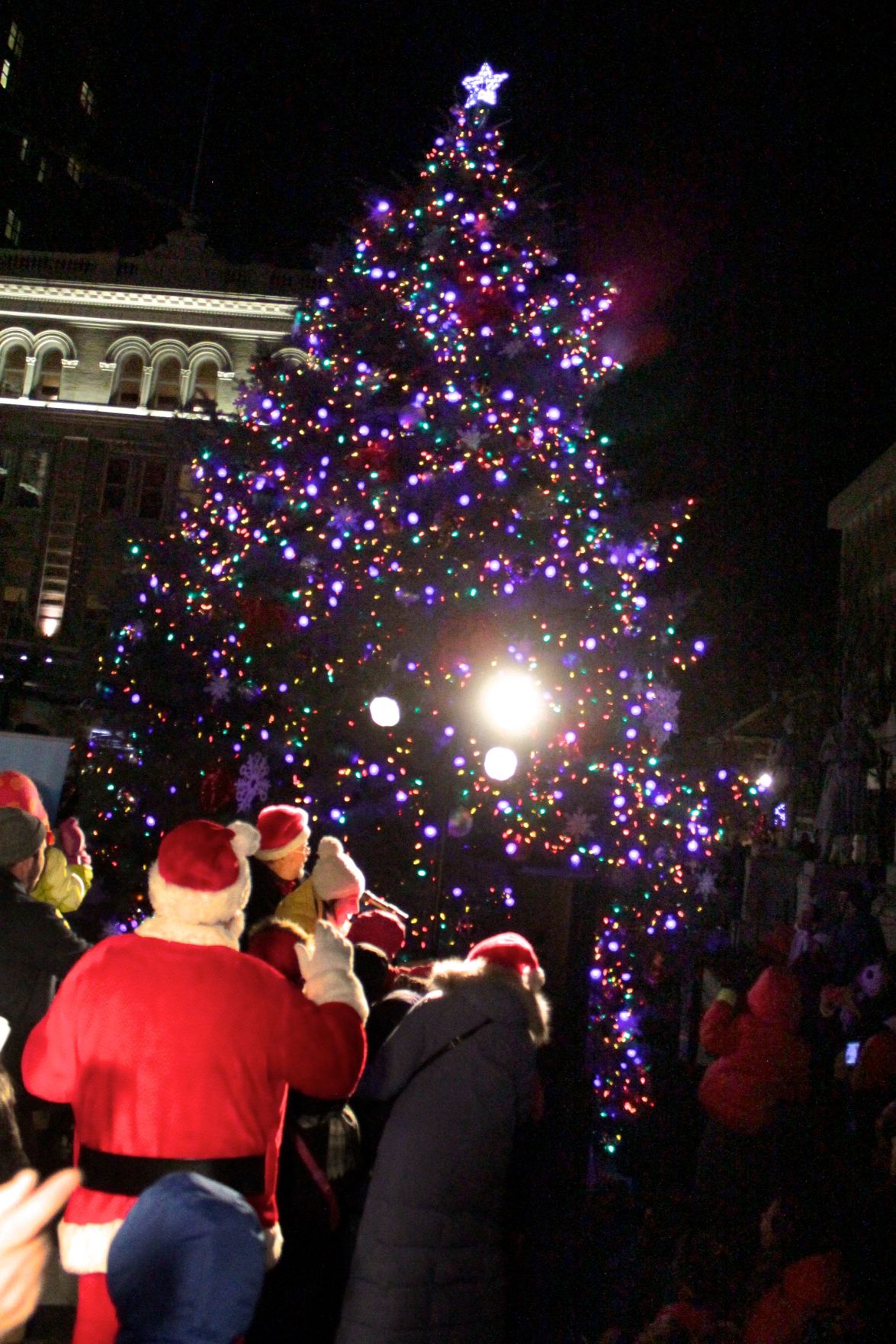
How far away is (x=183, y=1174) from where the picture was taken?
2.19 metres

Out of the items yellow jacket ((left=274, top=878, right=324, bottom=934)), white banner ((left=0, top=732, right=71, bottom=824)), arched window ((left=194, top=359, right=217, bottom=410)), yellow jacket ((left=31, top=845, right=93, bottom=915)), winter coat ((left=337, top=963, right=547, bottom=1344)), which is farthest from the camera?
arched window ((left=194, top=359, right=217, bottom=410))

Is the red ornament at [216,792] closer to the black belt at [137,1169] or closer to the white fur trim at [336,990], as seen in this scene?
the white fur trim at [336,990]

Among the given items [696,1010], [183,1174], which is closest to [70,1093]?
[183,1174]

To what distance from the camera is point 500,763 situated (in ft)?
28.9

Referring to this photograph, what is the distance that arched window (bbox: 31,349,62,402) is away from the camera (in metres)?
38.6

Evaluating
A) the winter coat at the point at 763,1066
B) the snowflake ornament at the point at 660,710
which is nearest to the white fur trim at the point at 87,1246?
the winter coat at the point at 763,1066

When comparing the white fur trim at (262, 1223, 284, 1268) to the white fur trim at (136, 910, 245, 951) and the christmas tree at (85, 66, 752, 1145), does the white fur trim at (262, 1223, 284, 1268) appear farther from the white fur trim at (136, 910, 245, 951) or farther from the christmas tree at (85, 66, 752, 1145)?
the christmas tree at (85, 66, 752, 1145)

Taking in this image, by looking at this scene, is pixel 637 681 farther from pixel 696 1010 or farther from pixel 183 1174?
pixel 183 1174

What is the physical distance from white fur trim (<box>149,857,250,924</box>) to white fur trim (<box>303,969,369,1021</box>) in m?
0.36

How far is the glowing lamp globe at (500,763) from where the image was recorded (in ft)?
28.8

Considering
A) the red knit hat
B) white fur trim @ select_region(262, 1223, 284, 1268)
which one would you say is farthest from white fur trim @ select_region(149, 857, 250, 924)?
the red knit hat

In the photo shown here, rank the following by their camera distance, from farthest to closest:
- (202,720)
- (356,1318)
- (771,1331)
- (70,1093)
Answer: (202,720) → (771,1331) → (356,1318) → (70,1093)

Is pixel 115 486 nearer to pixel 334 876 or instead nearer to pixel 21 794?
pixel 21 794

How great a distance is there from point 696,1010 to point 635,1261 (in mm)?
6525
